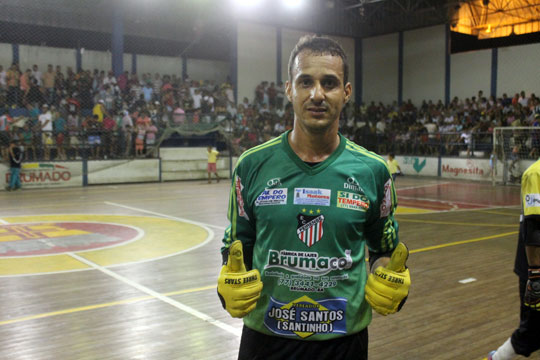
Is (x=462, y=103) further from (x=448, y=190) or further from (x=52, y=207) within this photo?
(x=52, y=207)

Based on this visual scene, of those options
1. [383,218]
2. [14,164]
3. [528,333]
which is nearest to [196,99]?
[14,164]


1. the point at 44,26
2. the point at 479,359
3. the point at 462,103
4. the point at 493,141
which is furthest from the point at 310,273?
the point at 462,103

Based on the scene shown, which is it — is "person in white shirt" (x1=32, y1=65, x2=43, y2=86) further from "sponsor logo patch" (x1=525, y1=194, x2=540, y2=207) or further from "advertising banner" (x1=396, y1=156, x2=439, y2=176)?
"sponsor logo patch" (x1=525, y1=194, x2=540, y2=207)

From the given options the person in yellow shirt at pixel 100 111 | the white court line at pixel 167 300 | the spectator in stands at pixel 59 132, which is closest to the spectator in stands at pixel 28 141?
the spectator in stands at pixel 59 132

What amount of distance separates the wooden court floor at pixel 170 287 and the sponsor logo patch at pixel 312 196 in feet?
9.94

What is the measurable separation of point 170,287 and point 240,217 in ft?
16.3

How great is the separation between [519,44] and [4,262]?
2428 centimetres

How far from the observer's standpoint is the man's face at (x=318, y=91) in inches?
90.7

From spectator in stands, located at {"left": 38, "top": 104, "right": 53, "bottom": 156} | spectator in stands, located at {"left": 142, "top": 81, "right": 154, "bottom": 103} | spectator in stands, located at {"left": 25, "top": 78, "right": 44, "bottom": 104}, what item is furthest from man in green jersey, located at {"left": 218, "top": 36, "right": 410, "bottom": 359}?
spectator in stands, located at {"left": 142, "top": 81, "right": 154, "bottom": 103}

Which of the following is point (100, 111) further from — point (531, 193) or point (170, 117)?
point (531, 193)

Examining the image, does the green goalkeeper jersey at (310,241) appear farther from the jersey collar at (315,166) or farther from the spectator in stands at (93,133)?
the spectator in stands at (93,133)

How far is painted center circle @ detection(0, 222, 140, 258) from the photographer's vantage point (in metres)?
9.34

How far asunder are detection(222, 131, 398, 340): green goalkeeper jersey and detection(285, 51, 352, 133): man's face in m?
0.16

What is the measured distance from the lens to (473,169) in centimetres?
2366
